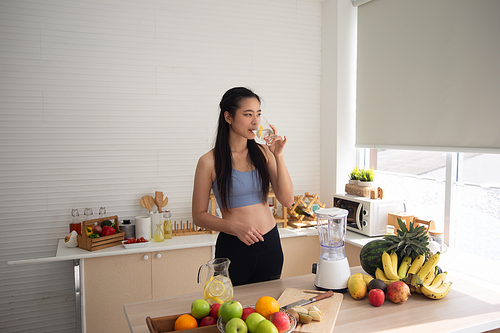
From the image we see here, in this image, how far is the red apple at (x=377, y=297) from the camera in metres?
1.52

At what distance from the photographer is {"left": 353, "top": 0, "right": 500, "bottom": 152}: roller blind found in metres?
2.40

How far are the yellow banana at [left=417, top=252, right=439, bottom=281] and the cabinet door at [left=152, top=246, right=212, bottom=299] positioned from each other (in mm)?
1614

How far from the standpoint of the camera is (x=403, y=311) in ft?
4.90

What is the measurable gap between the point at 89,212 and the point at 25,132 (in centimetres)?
76

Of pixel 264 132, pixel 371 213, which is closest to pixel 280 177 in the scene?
pixel 264 132

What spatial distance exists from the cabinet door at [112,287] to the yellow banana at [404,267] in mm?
Answer: 1821

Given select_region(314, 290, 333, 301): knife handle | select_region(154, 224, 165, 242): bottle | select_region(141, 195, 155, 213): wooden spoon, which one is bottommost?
select_region(154, 224, 165, 242): bottle

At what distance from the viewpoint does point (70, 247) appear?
2.79 m

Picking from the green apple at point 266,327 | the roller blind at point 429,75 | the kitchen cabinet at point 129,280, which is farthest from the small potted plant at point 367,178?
the green apple at point 266,327

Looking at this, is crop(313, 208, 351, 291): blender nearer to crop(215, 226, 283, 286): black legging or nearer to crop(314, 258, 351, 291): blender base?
crop(314, 258, 351, 291): blender base

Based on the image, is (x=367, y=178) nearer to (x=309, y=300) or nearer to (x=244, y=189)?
(x=244, y=189)

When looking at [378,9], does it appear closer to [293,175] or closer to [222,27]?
[222,27]

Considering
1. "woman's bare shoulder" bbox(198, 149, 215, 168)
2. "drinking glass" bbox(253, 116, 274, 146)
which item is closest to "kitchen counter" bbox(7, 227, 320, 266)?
"woman's bare shoulder" bbox(198, 149, 215, 168)

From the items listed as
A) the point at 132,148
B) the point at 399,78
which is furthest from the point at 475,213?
the point at 132,148
